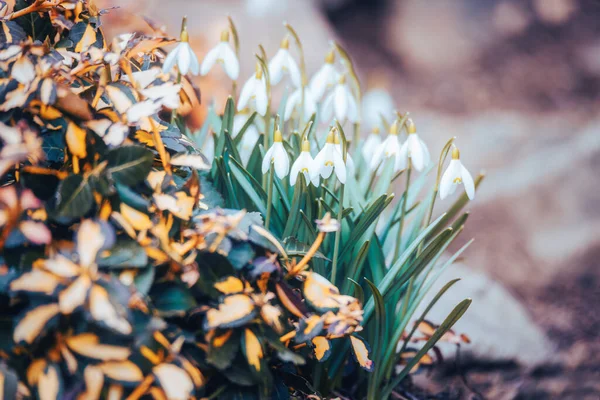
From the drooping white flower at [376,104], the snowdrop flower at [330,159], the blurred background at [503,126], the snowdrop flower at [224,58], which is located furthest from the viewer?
the blurred background at [503,126]


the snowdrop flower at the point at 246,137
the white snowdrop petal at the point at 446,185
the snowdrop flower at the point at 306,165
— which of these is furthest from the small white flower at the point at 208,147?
the white snowdrop petal at the point at 446,185

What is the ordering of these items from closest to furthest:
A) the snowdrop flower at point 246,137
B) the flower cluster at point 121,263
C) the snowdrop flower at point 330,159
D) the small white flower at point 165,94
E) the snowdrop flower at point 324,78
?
1. the flower cluster at point 121,263
2. the small white flower at point 165,94
3. the snowdrop flower at point 330,159
4. the snowdrop flower at point 324,78
5. the snowdrop flower at point 246,137

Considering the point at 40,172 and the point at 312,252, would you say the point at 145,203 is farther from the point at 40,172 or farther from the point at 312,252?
the point at 312,252

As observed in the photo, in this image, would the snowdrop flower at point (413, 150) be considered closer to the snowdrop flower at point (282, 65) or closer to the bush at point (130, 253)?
the bush at point (130, 253)

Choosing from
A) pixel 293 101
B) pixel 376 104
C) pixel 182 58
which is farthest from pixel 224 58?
pixel 376 104

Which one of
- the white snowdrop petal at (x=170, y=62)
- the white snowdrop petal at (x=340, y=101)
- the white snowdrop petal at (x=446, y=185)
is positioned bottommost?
the white snowdrop petal at (x=170, y=62)

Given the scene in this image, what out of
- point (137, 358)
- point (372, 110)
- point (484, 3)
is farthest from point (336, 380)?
point (484, 3)

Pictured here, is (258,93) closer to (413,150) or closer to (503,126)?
(413,150)

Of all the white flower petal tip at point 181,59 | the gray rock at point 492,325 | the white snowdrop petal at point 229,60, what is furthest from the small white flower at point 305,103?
the gray rock at point 492,325

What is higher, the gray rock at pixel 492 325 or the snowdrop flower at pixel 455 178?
the snowdrop flower at pixel 455 178

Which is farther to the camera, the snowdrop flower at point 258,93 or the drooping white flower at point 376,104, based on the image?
the drooping white flower at point 376,104
